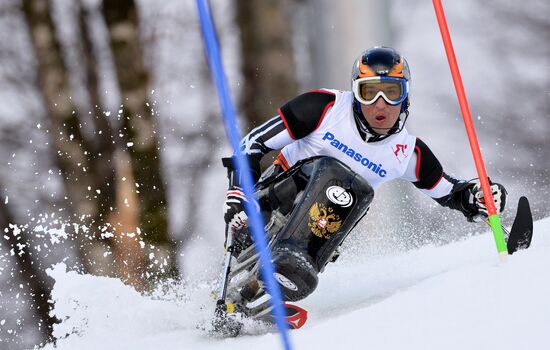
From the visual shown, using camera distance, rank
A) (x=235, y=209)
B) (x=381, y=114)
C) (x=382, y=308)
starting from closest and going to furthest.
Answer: (x=382, y=308) < (x=235, y=209) < (x=381, y=114)

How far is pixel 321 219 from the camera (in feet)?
16.6

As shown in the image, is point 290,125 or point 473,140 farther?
point 290,125

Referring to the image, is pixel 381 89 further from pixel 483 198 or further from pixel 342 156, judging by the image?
pixel 483 198

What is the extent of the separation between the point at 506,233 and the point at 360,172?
797 millimetres

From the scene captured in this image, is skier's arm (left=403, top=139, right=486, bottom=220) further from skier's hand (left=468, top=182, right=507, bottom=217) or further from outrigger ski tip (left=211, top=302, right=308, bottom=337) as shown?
outrigger ski tip (left=211, top=302, right=308, bottom=337)

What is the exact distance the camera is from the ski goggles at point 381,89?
5090 millimetres

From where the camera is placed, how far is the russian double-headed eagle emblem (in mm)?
5047

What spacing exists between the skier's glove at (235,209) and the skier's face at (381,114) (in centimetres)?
72

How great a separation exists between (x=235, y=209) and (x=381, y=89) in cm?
91

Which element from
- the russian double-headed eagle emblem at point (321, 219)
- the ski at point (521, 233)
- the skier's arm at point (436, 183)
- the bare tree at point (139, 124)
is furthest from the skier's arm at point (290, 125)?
the bare tree at point (139, 124)

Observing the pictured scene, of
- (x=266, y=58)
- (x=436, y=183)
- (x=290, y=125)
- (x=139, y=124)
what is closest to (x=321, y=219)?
(x=290, y=125)

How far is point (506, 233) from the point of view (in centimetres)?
534

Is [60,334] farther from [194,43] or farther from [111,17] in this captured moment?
[194,43]

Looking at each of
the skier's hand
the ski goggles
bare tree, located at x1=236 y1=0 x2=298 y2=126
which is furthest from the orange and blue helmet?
bare tree, located at x1=236 y1=0 x2=298 y2=126
